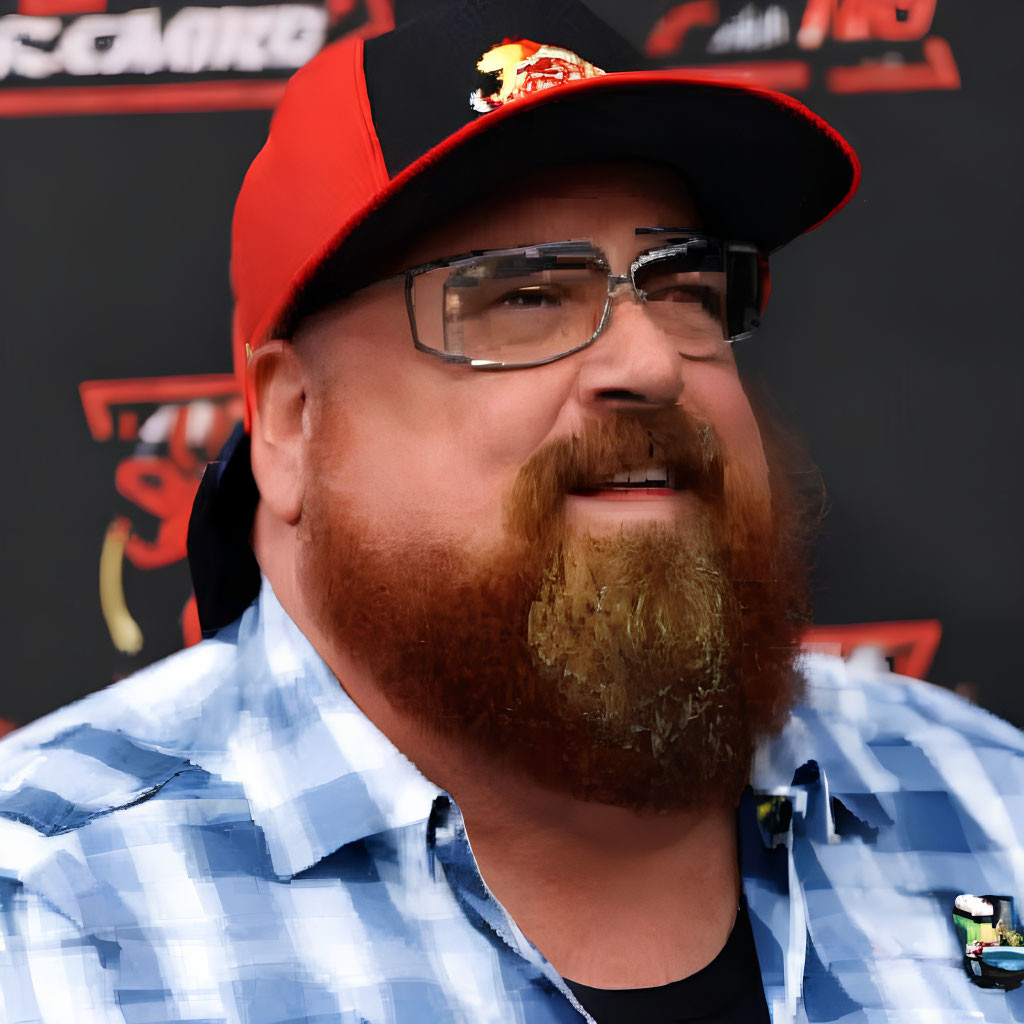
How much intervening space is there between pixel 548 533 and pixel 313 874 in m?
0.44

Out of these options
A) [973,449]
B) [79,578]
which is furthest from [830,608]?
[79,578]

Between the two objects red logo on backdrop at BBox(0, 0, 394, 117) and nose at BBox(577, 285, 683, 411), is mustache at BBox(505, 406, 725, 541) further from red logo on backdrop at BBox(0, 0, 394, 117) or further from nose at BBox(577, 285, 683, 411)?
red logo on backdrop at BBox(0, 0, 394, 117)

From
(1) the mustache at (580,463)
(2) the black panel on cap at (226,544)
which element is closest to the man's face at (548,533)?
(1) the mustache at (580,463)

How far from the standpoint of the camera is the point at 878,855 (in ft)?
4.65

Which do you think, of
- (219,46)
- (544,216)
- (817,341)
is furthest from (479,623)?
(219,46)

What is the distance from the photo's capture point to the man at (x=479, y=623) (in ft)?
3.66

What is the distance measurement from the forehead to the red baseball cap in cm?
2

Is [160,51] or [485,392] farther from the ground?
[160,51]

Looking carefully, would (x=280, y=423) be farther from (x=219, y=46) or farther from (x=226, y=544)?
(x=219, y=46)

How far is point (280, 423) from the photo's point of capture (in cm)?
129

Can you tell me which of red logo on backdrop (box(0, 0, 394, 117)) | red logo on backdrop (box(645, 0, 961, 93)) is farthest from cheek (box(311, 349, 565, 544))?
red logo on backdrop (box(645, 0, 961, 93))

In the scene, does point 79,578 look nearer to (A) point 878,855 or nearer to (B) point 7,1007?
(B) point 7,1007

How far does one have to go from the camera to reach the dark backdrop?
1698 mm

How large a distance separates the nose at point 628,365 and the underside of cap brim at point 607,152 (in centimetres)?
17
